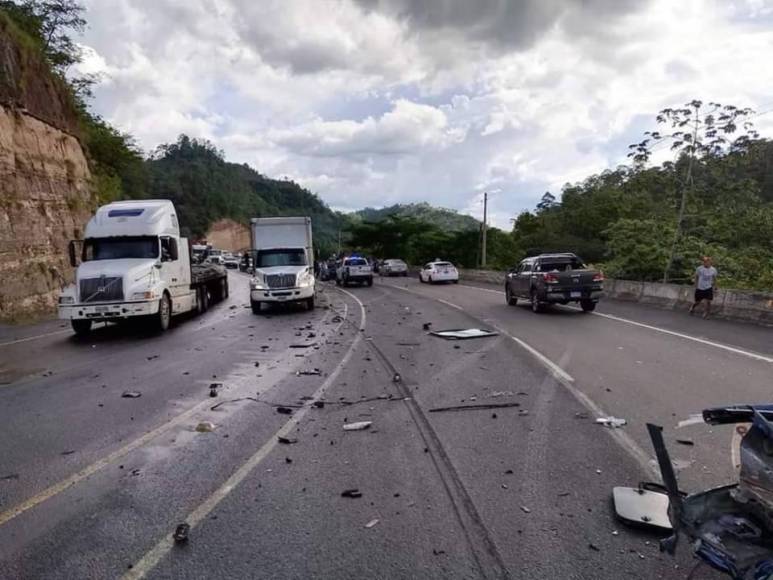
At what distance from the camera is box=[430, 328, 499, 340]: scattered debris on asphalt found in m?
13.8

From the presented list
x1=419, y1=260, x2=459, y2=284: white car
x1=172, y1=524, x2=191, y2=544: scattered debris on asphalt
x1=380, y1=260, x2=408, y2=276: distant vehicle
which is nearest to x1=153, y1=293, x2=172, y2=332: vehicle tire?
x1=172, y1=524, x2=191, y2=544: scattered debris on asphalt

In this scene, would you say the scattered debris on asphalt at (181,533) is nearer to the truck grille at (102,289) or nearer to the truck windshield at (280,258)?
the truck grille at (102,289)

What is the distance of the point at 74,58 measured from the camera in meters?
39.9

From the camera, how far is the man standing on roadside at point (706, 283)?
1737cm

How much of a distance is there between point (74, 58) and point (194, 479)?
4315 cm

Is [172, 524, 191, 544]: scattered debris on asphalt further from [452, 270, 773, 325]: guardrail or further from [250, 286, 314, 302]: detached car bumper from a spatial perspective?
[250, 286, 314, 302]: detached car bumper

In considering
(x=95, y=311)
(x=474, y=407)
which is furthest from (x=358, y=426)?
(x=95, y=311)

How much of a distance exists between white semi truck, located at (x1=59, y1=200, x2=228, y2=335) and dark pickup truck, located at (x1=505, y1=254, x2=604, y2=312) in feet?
37.2

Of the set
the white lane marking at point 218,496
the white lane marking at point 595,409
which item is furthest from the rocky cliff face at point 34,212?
the white lane marking at point 595,409

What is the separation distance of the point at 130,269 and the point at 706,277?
1599 centimetres

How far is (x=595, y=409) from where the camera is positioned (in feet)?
23.5

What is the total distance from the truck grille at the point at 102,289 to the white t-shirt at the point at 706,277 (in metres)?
16.0

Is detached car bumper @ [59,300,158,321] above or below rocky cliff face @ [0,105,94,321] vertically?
below

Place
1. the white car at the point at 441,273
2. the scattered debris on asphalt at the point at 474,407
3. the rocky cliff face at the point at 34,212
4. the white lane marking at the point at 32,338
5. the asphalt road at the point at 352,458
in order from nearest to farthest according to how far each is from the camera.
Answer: the asphalt road at the point at 352,458 → the scattered debris on asphalt at the point at 474,407 → the white lane marking at the point at 32,338 → the rocky cliff face at the point at 34,212 → the white car at the point at 441,273
